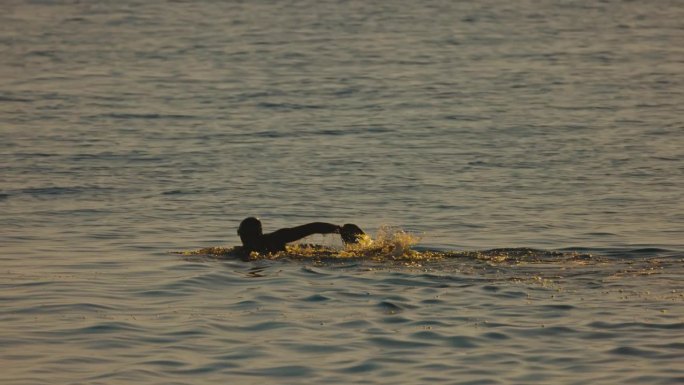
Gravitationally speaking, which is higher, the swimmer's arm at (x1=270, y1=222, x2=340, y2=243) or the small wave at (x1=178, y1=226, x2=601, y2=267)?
the swimmer's arm at (x1=270, y1=222, x2=340, y2=243)

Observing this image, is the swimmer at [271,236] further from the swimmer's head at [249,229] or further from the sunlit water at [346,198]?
the sunlit water at [346,198]

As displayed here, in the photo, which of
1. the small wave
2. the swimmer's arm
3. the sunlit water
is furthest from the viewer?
the small wave

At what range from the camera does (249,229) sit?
1758 cm

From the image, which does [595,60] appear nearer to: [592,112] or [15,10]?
[592,112]

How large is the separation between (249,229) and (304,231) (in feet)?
3.85

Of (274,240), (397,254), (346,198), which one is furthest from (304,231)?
(346,198)

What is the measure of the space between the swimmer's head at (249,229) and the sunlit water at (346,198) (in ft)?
1.22

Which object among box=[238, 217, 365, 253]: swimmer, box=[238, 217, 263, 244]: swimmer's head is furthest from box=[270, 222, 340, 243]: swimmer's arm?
box=[238, 217, 263, 244]: swimmer's head

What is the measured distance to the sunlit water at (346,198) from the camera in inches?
517

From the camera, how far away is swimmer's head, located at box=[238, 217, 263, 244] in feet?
57.4

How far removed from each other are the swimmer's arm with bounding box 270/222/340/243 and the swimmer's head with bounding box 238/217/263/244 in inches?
10.2

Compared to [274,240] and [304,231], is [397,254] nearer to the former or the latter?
[304,231]

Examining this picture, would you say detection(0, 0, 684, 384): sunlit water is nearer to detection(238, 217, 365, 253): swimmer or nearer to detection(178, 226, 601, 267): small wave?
detection(178, 226, 601, 267): small wave

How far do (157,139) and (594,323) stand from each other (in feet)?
59.6
